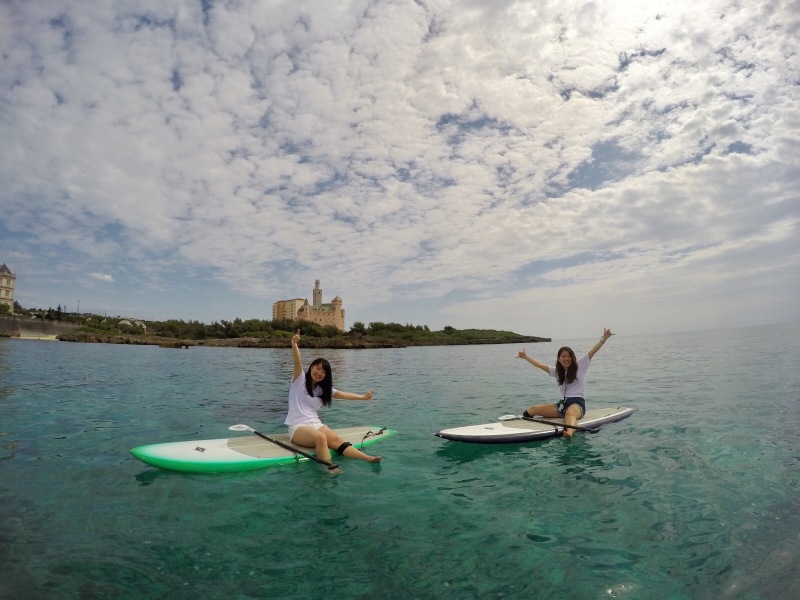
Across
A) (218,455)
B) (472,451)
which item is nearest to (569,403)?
(472,451)

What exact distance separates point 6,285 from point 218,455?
13326 cm

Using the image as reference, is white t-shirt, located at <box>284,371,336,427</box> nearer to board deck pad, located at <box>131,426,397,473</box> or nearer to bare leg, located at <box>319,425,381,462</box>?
bare leg, located at <box>319,425,381,462</box>

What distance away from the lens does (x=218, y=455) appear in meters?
8.34

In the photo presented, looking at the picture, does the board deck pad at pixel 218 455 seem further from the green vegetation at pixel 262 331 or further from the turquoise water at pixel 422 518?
the green vegetation at pixel 262 331

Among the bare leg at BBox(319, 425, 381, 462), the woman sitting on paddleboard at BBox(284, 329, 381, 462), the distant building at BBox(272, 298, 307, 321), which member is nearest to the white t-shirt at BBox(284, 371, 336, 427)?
the woman sitting on paddleboard at BBox(284, 329, 381, 462)

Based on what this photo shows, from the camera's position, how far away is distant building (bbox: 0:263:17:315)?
103m

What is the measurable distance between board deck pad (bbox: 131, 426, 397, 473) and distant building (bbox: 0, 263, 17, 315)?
128585mm

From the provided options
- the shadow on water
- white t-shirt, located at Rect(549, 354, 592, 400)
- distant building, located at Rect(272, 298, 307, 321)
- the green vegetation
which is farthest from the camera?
distant building, located at Rect(272, 298, 307, 321)

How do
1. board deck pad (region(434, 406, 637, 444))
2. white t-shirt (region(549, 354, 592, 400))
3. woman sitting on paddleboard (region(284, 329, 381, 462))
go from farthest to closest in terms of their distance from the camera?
white t-shirt (region(549, 354, 592, 400))
board deck pad (region(434, 406, 637, 444))
woman sitting on paddleboard (region(284, 329, 381, 462))

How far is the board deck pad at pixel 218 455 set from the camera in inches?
316

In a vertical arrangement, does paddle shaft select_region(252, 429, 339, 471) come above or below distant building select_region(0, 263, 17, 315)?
below

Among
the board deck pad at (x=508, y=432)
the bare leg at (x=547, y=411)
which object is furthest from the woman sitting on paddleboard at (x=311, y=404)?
the bare leg at (x=547, y=411)

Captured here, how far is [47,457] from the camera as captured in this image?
30.1 feet

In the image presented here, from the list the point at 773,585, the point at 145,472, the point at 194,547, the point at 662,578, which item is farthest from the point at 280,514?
the point at 773,585
